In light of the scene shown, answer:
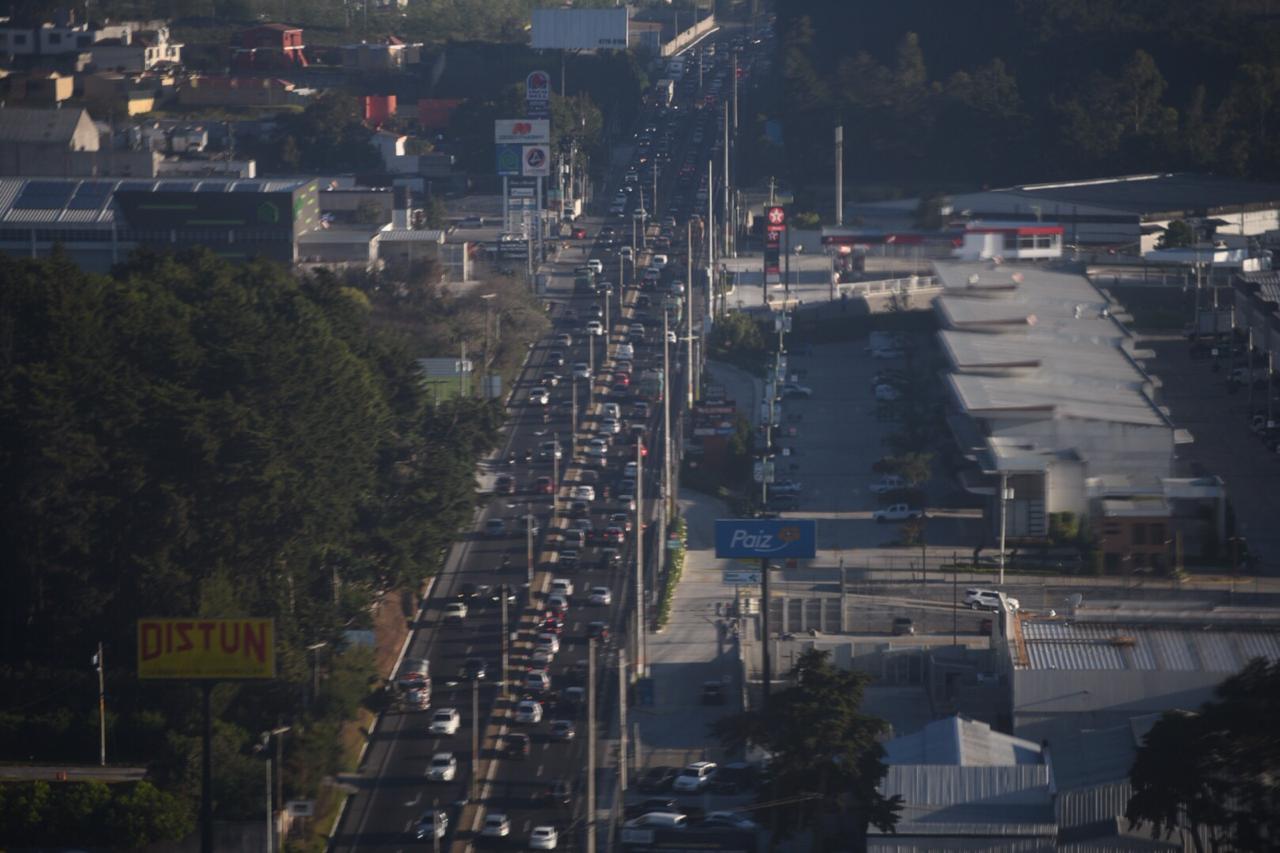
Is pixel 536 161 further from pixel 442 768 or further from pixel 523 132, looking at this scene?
pixel 442 768

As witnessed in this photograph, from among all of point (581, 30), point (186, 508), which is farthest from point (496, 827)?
point (581, 30)

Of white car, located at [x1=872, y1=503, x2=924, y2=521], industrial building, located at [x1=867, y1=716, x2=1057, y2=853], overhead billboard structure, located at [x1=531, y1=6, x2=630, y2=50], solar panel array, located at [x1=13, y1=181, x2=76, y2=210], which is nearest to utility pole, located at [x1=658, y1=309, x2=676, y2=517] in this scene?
white car, located at [x1=872, y1=503, x2=924, y2=521]

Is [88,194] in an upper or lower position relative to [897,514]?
upper

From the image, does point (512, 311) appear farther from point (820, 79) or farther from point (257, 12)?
point (257, 12)

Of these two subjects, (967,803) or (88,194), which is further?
(88,194)

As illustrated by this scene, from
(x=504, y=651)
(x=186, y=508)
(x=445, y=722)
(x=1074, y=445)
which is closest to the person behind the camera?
(x=445, y=722)

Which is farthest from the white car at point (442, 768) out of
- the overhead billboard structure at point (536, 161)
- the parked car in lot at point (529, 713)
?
the overhead billboard structure at point (536, 161)

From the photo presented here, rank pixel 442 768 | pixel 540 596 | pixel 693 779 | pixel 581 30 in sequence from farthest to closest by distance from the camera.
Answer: pixel 581 30 → pixel 540 596 → pixel 442 768 → pixel 693 779

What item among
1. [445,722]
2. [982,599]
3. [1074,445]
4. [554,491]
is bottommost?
[445,722]
